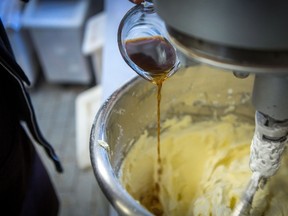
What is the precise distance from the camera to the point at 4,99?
663 millimetres

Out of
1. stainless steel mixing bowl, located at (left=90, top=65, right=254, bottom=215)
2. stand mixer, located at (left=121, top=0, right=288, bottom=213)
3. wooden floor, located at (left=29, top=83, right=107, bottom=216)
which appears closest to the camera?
stand mixer, located at (left=121, top=0, right=288, bottom=213)

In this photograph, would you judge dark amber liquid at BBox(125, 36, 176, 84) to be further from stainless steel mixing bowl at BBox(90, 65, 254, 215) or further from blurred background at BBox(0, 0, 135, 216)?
blurred background at BBox(0, 0, 135, 216)

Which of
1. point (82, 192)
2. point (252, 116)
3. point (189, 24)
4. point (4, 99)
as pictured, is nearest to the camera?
point (189, 24)

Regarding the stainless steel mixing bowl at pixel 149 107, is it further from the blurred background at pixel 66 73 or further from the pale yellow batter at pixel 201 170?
the blurred background at pixel 66 73

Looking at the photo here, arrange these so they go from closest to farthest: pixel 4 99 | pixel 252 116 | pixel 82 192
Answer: pixel 4 99 → pixel 252 116 → pixel 82 192

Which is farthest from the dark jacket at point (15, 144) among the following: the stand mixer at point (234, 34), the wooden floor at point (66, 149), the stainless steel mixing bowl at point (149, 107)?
the wooden floor at point (66, 149)

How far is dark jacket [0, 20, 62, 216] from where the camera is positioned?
62 centimetres

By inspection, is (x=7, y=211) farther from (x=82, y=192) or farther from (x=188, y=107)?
(x=82, y=192)

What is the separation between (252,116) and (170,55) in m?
0.32

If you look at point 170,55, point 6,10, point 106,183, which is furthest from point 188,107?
point 6,10

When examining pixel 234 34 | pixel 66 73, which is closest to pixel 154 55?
pixel 234 34

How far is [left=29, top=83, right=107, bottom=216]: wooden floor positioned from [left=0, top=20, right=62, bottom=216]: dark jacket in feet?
1.52

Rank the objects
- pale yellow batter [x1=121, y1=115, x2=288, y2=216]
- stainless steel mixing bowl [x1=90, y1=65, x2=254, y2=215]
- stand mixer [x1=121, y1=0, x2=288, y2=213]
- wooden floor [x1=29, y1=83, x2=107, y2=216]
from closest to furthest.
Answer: stand mixer [x1=121, y1=0, x2=288, y2=213], stainless steel mixing bowl [x1=90, y1=65, x2=254, y2=215], pale yellow batter [x1=121, y1=115, x2=288, y2=216], wooden floor [x1=29, y1=83, x2=107, y2=216]

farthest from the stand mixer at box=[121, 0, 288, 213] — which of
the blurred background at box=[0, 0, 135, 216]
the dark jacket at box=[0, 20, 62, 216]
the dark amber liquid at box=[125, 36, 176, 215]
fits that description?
the blurred background at box=[0, 0, 135, 216]
